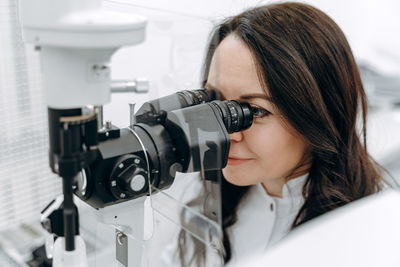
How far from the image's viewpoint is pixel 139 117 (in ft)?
2.15

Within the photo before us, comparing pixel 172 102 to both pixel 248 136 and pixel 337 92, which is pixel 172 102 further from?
pixel 337 92

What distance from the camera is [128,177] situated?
1.95ft

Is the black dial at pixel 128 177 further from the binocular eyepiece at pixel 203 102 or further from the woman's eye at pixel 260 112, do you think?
the woman's eye at pixel 260 112

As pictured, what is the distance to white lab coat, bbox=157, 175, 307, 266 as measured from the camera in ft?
3.72

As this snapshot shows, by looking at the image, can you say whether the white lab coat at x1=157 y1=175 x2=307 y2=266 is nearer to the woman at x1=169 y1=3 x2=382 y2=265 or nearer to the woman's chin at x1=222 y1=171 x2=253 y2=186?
the woman at x1=169 y1=3 x2=382 y2=265

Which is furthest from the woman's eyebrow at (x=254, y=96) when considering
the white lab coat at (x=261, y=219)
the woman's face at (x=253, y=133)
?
the white lab coat at (x=261, y=219)

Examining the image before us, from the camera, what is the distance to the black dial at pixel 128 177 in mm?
592

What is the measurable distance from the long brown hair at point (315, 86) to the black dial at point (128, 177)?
0.92ft

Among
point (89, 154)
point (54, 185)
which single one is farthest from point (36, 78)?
point (89, 154)

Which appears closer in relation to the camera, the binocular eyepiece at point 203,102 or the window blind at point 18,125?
the binocular eyepiece at point 203,102

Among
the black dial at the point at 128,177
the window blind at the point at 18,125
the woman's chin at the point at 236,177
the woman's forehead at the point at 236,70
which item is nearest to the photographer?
the black dial at the point at 128,177

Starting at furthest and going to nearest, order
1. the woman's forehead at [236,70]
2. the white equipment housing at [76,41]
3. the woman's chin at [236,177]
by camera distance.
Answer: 1. the woman's chin at [236,177]
2. the woman's forehead at [236,70]
3. the white equipment housing at [76,41]

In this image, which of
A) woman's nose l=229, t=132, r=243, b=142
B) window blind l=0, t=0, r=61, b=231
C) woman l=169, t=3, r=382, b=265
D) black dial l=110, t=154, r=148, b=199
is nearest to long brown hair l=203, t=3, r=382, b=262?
woman l=169, t=3, r=382, b=265

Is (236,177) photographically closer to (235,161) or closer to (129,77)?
(235,161)
